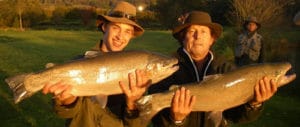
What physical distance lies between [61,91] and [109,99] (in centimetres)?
73

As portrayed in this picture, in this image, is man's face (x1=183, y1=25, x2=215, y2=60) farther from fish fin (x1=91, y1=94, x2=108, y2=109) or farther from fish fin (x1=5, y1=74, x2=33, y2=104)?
fish fin (x1=5, y1=74, x2=33, y2=104)

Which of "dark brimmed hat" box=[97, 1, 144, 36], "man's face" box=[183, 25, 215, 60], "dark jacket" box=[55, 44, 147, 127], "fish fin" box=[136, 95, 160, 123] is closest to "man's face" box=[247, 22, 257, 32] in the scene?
"dark brimmed hat" box=[97, 1, 144, 36]

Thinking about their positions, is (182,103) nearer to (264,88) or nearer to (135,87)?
(135,87)

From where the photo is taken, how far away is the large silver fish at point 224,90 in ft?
14.3

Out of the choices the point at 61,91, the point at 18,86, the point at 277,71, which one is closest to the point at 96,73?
the point at 61,91

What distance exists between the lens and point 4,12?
240 feet

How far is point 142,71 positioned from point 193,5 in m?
56.1

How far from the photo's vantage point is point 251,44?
13.8 meters

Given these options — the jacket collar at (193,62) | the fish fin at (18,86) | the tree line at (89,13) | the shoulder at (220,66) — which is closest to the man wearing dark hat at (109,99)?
the fish fin at (18,86)

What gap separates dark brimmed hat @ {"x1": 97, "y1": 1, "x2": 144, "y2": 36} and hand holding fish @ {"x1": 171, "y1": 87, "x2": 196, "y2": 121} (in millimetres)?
1087

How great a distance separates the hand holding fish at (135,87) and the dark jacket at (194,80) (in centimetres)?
29

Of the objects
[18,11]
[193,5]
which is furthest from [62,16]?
[193,5]

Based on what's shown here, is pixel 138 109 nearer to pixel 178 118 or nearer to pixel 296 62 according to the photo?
pixel 178 118

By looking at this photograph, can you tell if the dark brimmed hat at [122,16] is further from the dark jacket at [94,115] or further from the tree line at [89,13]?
the tree line at [89,13]
